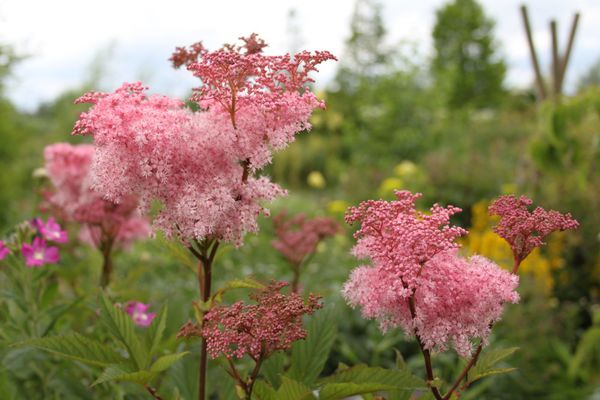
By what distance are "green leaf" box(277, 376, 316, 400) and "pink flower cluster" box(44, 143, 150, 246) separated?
105 cm

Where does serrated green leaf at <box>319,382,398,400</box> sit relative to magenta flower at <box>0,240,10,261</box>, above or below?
below

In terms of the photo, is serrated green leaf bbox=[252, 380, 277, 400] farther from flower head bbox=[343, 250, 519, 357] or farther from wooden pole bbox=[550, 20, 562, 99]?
wooden pole bbox=[550, 20, 562, 99]

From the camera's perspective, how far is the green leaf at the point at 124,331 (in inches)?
53.6

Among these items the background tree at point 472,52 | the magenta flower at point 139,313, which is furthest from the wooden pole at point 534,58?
the background tree at point 472,52

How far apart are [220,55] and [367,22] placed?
1418 centimetres

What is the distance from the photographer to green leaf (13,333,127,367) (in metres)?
1.24

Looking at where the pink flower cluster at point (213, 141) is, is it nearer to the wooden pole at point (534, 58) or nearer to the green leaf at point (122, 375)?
the green leaf at point (122, 375)

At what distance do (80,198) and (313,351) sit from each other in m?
1.09

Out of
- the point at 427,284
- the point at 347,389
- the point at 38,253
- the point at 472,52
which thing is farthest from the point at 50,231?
the point at 472,52

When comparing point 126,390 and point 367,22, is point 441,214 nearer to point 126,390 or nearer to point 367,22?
point 126,390

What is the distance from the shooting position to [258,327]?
1098 mm

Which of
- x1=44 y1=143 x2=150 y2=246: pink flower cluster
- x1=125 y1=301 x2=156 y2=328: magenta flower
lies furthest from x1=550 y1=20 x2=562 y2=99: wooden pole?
x1=125 y1=301 x2=156 y2=328: magenta flower

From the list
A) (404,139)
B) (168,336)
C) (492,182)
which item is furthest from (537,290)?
(404,139)

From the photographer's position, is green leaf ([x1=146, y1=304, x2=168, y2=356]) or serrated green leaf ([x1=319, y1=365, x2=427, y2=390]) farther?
green leaf ([x1=146, y1=304, x2=168, y2=356])
